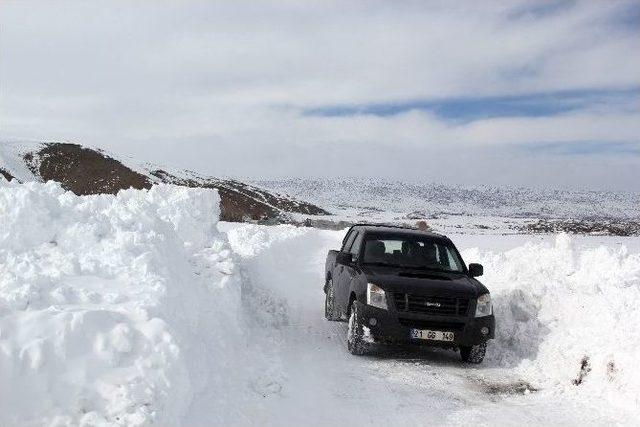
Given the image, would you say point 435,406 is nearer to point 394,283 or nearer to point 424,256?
point 394,283

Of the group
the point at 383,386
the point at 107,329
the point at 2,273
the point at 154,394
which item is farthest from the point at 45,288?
the point at 383,386

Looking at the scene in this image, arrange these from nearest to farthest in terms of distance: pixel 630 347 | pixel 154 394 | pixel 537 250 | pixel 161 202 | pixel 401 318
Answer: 1. pixel 154 394
2. pixel 630 347
3. pixel 401 318
4. pixel 161 202
5. pixel 537 250

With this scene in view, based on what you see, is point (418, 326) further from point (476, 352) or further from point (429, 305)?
point (476, 352)

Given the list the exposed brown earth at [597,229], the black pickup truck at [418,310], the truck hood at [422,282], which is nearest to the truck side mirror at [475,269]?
the black pickup truck at [418,310]

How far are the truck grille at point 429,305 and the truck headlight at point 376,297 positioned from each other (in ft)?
0.50

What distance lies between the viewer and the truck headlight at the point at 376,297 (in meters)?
8.18

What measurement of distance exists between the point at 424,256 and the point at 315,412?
413 centimetres

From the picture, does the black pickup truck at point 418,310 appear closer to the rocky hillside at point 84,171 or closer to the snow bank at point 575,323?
the snow bank at point 575,323

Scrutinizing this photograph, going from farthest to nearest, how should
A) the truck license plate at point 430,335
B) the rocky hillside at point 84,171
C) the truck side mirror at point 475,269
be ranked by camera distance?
the rocky hillside at point 84,171 < the truck side mirror at point 475,269 < the truck license plate at point 430,335

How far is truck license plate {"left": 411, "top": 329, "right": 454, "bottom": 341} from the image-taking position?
8.05m

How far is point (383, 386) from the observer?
6.99 m

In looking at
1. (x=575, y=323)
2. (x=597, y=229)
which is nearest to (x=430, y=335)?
(x=575, y=323)

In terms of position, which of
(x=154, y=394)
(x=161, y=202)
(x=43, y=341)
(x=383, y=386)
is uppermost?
(x=161, y=202)

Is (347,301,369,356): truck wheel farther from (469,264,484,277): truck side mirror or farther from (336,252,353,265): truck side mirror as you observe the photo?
(469,264,484,277): truck side mirror
